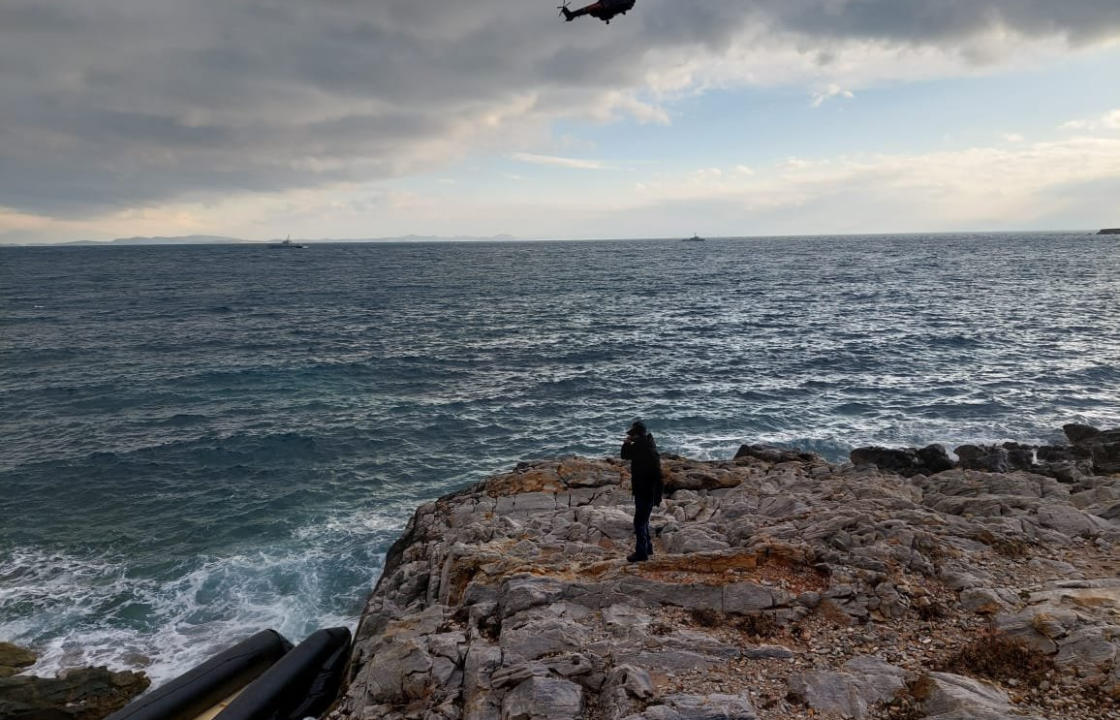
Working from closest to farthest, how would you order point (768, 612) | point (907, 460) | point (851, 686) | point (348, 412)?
point (851, 686) < point (768, 612) < point (907, 460) < point (348, 412)

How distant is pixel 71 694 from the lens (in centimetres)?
1498

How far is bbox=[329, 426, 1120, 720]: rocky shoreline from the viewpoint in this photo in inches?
355

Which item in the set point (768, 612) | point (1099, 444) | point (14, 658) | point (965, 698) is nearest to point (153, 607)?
point (14, 658)

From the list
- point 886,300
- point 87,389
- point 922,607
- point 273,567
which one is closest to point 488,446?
point 273,567

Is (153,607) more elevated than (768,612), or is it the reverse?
(768,612)

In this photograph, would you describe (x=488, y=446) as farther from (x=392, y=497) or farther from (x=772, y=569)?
(x=772, y=569)

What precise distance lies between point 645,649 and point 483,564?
16.4 feet

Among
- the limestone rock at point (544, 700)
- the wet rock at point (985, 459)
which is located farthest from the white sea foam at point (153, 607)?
the wet rock at point (985, 459)

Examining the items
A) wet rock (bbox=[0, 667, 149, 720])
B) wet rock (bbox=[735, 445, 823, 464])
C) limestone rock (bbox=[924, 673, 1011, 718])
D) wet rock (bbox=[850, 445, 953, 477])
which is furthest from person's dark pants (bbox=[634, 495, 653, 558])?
wet rock (bbox=[850, 445, 953, 477])

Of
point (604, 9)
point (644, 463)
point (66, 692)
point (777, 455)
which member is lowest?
point (66, 692)

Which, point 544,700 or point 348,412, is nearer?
point 544,700

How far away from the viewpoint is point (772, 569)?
12.5 m

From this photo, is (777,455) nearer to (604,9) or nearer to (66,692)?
(604,9)

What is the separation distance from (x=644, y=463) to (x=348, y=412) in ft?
92.4
